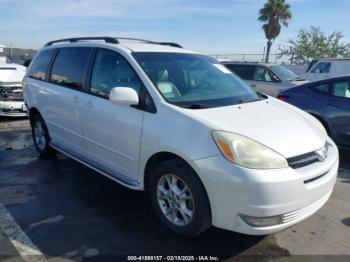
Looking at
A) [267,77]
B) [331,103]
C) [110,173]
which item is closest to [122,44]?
[110,173]

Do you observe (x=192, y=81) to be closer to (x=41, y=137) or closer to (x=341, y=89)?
(x=41, y=137)

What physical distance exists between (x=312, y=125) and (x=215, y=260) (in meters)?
1.68

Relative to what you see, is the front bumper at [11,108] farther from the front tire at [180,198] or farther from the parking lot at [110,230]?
the front tire at [180,198]

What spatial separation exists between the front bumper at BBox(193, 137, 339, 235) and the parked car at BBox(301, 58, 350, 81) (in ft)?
39.0

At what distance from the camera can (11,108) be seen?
8438mm

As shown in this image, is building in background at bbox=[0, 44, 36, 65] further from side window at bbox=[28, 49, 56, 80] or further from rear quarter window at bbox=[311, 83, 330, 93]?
rear quarter window at bbox=[311, 83, 330, 93]

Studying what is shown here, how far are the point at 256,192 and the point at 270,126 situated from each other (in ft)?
2.43

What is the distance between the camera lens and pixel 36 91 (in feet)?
18.1

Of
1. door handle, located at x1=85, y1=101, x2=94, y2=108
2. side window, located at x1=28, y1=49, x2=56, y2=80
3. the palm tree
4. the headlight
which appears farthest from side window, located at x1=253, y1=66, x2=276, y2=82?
the palm tree

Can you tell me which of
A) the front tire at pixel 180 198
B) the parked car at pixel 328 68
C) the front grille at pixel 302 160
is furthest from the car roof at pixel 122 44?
the parked car at pixel 328 68

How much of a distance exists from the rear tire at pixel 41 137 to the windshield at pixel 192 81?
2.42 metres

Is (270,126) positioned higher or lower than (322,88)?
lower

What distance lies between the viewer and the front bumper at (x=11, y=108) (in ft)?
27.6

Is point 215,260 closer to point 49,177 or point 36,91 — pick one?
point 49,177
